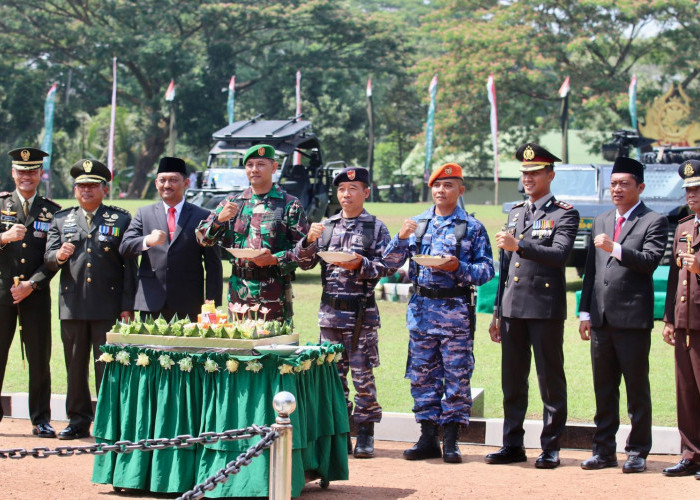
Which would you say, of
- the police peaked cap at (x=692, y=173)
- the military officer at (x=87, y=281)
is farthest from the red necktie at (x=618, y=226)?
the military officer at (x=87, y=281)

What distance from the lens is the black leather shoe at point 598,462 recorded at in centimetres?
666

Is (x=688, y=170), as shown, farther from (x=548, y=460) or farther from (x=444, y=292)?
(x=548, y=460)

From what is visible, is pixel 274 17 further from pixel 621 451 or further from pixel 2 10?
pixel 621 451

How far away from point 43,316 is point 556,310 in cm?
400

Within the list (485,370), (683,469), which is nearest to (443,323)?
(683,469)

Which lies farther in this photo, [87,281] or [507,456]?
[87,281]

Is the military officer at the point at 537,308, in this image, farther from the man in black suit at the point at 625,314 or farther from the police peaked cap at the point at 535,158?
the man in black suit at the point at 625,314

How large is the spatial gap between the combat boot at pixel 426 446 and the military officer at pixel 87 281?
238 centimetres

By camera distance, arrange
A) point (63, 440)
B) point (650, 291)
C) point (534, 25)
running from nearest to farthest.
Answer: point (650, 291), point (63, 440), point (534, 25)

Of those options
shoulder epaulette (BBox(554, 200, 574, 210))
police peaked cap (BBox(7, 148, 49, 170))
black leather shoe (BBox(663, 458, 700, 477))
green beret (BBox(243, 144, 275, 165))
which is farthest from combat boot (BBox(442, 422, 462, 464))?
police peaked cap (BBox(7, 148, 49, 170))

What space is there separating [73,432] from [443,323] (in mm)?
2937

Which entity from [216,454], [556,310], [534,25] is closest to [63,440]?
[216,454]

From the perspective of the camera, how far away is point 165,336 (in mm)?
6047

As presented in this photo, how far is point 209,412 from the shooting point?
5.75m
